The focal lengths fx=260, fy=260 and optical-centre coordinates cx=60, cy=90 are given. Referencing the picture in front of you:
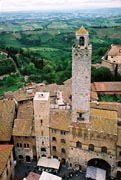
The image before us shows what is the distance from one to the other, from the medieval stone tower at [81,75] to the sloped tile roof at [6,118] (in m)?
13.2

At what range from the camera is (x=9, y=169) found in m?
43.4

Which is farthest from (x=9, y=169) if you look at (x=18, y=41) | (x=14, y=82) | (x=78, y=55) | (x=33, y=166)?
(x=18, y=41)

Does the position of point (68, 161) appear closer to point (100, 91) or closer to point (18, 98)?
point (18, 98)

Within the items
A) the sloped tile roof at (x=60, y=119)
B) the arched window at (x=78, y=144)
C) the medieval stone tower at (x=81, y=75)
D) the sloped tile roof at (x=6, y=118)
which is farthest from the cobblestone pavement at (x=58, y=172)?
the medieval stone tower at (x=81, y=75)

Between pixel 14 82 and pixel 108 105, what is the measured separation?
179 ft

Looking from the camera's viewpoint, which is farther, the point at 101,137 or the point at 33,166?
the point at 33,166

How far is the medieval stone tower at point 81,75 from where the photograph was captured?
134 ft

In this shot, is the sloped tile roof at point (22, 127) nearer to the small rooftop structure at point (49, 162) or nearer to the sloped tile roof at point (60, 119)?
the sloped tile roof at point (60, 119)

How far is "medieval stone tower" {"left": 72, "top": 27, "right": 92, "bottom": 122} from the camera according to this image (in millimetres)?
40812

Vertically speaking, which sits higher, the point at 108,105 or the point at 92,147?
the point at 108,105

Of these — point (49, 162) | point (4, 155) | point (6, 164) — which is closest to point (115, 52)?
point (49, 162)

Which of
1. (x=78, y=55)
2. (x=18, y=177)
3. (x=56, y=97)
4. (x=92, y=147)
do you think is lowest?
(x=18, y=177)

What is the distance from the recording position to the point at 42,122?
4619cm

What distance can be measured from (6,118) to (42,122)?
377 inches
